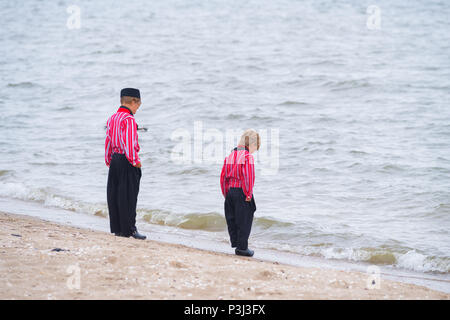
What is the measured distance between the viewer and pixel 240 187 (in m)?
6.53

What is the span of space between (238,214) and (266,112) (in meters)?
10.1

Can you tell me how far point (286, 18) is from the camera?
29.9m

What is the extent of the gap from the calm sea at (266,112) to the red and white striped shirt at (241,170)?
165 centimetres

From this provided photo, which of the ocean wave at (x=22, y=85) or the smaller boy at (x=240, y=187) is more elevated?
the ocean wave at (x=22, y=85)

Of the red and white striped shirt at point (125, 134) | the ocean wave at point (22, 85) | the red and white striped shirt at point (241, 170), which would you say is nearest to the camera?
the red and white striped shirt at point (125, 134)

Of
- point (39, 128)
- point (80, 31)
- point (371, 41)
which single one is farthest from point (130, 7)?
point (39, 128)

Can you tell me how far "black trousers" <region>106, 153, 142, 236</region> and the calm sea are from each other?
6.58ft

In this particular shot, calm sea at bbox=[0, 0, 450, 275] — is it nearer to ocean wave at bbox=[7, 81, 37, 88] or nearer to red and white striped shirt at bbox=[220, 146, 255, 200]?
ocean wave at bbox=[7, 81, 37, 88]

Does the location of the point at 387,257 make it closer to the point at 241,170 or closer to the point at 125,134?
the point at 241,170

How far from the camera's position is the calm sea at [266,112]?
8875 millimetres

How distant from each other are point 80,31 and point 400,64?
54.8ft

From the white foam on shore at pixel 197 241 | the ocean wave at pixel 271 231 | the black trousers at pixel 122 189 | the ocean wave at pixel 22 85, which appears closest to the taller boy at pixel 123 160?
the black trousers at pixel 122 189

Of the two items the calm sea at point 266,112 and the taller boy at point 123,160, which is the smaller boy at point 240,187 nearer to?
the taller boy at point 123,160
